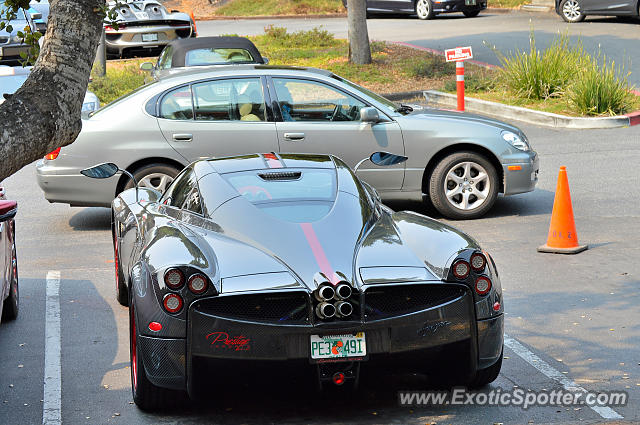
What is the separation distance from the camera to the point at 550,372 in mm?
6133

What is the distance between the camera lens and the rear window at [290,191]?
5969mm

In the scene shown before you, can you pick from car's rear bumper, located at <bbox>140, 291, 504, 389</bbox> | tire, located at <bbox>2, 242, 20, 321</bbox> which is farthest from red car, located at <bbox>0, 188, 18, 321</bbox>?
car's rear bumper, located at <bbox>140, 291, 504, 389</bbox>

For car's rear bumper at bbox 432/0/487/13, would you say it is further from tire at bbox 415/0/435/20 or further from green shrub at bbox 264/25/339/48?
green shrub at bbox 264/25/339/48

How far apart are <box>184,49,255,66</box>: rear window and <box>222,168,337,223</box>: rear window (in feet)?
32.8

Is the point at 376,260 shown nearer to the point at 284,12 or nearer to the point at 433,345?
the point at 433,345

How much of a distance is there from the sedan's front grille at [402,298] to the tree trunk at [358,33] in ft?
51.0

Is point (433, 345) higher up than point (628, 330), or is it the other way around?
point (433, 345)

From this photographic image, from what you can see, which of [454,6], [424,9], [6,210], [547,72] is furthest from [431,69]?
[6,210]

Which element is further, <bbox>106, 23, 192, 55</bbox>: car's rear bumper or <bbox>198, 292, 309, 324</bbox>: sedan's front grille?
<bbox>106, 23, 192, 55</bbox>: car's rear bumper

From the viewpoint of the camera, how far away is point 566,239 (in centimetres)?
923

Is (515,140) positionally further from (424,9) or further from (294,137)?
(424,9)

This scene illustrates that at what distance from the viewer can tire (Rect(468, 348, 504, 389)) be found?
5.65m

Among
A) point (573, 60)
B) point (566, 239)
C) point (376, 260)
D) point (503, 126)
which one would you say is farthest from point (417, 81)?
point (376, 260)

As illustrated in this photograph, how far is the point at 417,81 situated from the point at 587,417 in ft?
50.3
